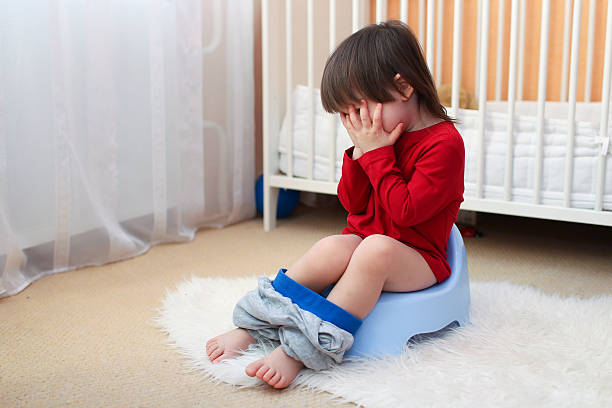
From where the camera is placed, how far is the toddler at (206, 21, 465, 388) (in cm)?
87

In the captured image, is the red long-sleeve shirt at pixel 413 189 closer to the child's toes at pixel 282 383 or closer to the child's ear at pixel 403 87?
the child's ear at pixel 403 87

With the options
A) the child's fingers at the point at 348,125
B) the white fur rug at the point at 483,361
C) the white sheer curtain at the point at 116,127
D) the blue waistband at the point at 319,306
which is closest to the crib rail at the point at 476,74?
the white sheer curtain at the point at 116,127

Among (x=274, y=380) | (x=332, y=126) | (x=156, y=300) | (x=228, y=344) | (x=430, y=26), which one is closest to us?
(x=274, y=380)

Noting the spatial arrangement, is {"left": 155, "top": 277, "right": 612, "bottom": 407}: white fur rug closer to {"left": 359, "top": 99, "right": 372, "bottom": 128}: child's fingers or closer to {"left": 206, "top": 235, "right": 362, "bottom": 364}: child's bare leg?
{"left": 206, "top": 235, "right": 362, "bottom": 364}: child's bare leg

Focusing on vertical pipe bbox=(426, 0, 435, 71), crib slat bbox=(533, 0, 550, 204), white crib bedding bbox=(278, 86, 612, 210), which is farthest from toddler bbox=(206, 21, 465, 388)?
vertical pipe bbox=(426, 0, 435, 71)

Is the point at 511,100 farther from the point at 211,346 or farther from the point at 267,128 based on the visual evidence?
the point at 211,346

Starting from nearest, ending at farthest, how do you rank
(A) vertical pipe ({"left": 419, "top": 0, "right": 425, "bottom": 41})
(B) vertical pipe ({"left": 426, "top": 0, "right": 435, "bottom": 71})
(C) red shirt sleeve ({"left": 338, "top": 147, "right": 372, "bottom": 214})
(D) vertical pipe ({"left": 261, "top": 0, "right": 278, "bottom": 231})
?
1. (C) red shirt sleeve ({"left": 338, "top": 147, "right": 372, "bottom": 214})
2. (B) vertical pipe ({"left": 426, "top": 0, "right": 435, "bottom": 71})
3. (D) vertical pipe ({"left": 261, "top": 0, "right": 278, "bottom": 231})
4. (A) vertical pipe ({"left": 419, "top": 0, "right": 425, "bottom": 41})

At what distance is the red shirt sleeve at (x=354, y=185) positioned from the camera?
103 centimetres

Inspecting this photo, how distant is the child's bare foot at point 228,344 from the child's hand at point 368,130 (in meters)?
0.36

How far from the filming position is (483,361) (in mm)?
907

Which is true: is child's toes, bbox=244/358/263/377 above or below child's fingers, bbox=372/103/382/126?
below

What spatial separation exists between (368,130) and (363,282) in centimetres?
24

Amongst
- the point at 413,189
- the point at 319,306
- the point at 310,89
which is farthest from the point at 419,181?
the point at 310,89

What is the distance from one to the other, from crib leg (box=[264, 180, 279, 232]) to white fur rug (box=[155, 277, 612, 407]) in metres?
0.74
